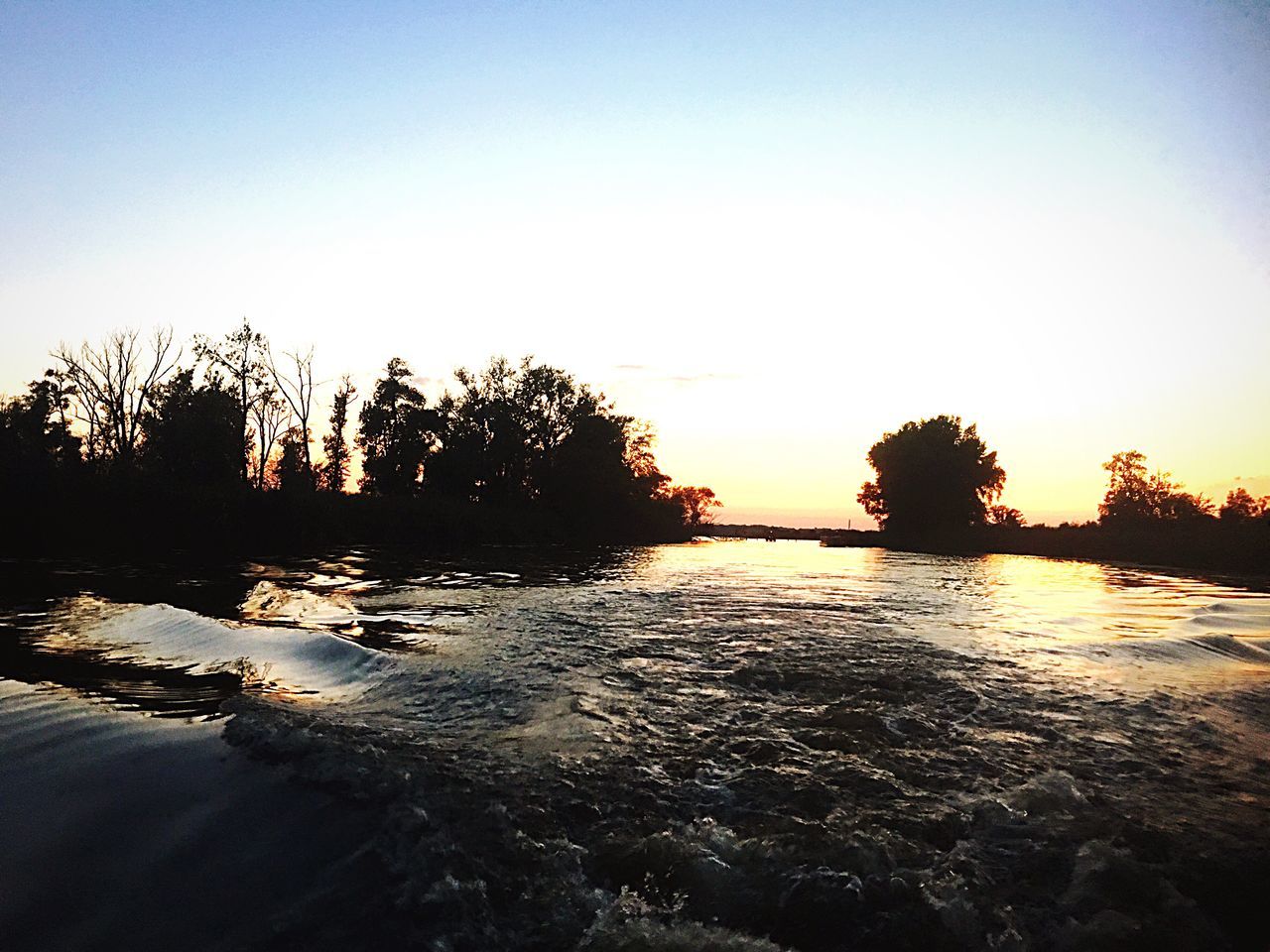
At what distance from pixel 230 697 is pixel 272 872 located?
404cm

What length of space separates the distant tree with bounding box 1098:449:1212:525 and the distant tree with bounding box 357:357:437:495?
8449cm

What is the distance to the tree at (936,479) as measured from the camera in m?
84.1

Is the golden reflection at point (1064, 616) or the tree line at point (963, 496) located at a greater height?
the tree line at point (963, 496)

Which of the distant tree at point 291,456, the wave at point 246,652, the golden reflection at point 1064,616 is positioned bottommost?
the wave at point 246,652

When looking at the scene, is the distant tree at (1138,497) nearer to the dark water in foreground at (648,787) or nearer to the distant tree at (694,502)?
the distant tree at (694,502)

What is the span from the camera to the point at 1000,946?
3.54m

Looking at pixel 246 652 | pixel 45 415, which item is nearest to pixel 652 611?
pixel 246 652

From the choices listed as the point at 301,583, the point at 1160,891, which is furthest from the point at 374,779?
the point at 301,583

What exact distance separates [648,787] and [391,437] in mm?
72998

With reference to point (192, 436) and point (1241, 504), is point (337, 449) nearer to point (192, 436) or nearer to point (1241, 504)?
point (192, 436)

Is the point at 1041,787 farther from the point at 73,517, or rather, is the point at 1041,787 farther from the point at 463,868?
the point at 73,517

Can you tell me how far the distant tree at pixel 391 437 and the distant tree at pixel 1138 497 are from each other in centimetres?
8449

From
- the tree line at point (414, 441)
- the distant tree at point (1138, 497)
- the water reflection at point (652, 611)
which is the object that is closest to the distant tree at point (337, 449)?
the tree line at point (414, 441)

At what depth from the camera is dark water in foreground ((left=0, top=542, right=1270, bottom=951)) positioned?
12.3ft
